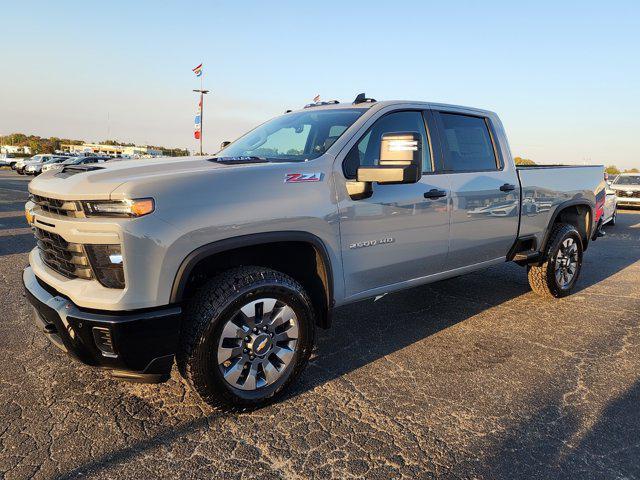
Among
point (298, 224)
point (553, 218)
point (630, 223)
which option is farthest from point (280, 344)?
point (630, 223)

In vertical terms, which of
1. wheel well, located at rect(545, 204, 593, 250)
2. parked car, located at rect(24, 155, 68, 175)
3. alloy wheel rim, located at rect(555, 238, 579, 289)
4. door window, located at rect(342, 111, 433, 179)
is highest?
door window, located at rect(342, 111, 433, 179)

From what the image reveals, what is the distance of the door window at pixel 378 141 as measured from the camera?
3.18 meters

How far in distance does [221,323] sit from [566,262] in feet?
14.2

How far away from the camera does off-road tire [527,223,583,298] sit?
16.5 ft

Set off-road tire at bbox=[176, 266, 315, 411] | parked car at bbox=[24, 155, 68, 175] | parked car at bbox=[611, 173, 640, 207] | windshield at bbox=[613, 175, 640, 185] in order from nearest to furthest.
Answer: off-road tire at bbox=[176, 266, 315, 411], parked car at bbox=[611, 173, 640, 207], windshield at bbox=[613, 175, 640, 185], parked car at bbox=[24, 155, 68, 175]

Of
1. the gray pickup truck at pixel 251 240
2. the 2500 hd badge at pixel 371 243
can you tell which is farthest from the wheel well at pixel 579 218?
the 2500 hd badge at pixel 371 243

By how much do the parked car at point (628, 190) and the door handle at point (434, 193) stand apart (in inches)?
647

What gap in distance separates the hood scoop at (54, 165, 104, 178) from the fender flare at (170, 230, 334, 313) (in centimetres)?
86

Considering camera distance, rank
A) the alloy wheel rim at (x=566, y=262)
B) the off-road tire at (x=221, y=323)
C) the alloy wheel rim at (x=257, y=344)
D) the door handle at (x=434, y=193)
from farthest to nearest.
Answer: the alloy wheel rim at (x=566, y=262), the door handle at (x=434, y=193), the alloy wheel rim at (x=257, y=344), the off-road tire at (x=221, y=323)

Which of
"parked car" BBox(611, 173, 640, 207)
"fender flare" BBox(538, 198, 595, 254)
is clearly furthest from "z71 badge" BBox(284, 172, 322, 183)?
"parked car" BBox(611, 173, 640, 207)

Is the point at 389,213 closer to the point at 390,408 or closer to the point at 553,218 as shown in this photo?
the point at 390,408

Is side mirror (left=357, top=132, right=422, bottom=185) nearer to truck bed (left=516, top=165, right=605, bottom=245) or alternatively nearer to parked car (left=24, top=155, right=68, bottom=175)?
truck bed (left=516, top=165, right=605, bottom=245)

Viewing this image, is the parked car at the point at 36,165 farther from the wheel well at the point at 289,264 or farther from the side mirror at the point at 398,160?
the side mirror at the point at 398,160

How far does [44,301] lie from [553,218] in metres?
4.80
